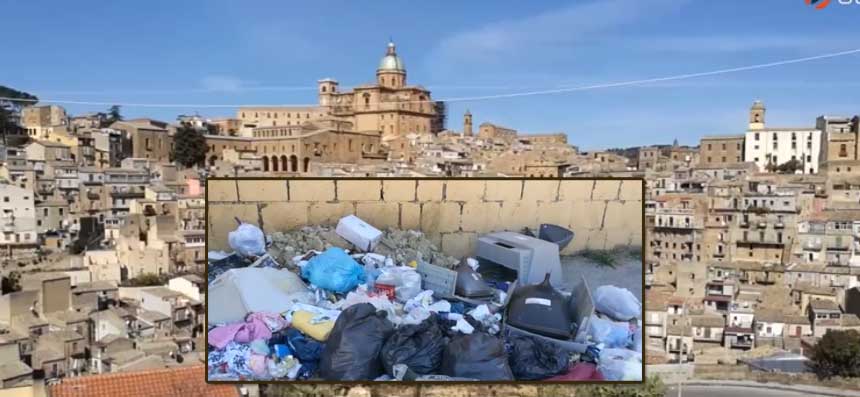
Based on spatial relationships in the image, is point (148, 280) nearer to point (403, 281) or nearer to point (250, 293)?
point (250, 293)

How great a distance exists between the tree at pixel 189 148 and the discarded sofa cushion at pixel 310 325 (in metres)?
13.4

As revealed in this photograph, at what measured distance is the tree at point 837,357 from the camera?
30.6 ft

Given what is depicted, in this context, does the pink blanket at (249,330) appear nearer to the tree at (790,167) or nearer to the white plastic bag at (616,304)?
the white plastic bag at (616,304)

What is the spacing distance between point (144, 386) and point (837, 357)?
7.83m

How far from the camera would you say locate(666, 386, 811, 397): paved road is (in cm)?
823

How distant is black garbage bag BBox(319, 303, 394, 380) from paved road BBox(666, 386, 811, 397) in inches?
191

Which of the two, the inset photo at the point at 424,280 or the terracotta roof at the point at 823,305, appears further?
the terracotta roof at the point at 823,305

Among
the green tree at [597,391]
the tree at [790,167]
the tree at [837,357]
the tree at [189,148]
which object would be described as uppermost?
the tree at [189,148]

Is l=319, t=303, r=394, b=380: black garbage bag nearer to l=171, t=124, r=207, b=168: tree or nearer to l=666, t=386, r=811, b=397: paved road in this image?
l=666, t=386, r=811, b=397: paved road

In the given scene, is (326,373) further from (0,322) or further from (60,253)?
(60,253)

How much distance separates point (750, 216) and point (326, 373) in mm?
11554

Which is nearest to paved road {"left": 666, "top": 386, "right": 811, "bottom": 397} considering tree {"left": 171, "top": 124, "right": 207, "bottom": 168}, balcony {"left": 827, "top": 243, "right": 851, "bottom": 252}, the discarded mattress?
the discarded mattress

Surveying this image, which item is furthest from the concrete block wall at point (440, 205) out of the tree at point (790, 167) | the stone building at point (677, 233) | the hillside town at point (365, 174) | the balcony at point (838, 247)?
the tree at point (790, 167)

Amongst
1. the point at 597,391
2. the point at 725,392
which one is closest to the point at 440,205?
the point at 597,391
